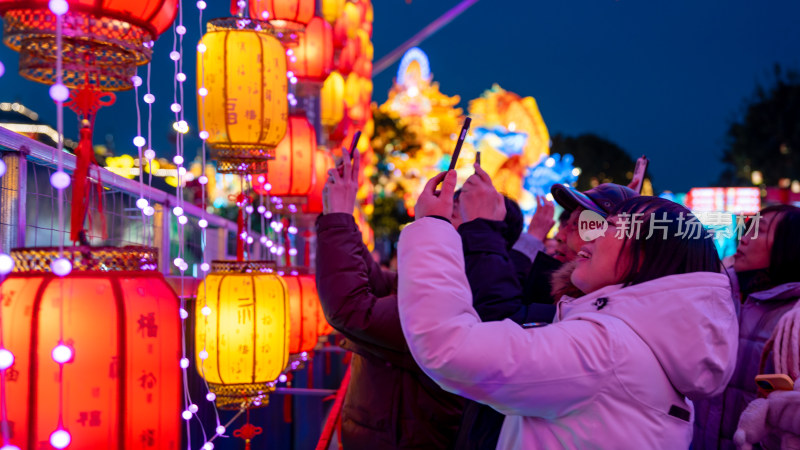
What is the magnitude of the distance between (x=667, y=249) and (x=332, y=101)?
8450mm

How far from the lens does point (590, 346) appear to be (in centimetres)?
140

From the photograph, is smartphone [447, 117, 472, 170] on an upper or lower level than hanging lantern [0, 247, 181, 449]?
upper

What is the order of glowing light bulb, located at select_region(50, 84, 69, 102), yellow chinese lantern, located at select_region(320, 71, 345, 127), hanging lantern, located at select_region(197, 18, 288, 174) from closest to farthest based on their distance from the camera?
glowing light bulb, located at select_region(50, 84, 69, 102)
hanging lantern, located at select_region(197, 18, 288, 174)
yellow chinese lantern, located at select_region(320, 71, 345, 127)

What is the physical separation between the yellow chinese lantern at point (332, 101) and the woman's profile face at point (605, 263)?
27.1ft

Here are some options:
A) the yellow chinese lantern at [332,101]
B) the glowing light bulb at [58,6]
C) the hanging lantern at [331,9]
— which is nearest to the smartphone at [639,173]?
the glowing light bulb at [58,6]

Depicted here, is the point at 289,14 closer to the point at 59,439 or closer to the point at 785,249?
the point at 785,249

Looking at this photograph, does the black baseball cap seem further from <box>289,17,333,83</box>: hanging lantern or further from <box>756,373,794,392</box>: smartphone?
<box>289,17,333,83</box>: hanging lantern

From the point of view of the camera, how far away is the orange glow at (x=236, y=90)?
310 cm

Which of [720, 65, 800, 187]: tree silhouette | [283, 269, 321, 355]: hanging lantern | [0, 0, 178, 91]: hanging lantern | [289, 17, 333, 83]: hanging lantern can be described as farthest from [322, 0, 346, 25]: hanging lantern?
[720, 65, 800, 187]: tree silhouette

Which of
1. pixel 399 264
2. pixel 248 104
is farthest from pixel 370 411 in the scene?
pixel 248 104

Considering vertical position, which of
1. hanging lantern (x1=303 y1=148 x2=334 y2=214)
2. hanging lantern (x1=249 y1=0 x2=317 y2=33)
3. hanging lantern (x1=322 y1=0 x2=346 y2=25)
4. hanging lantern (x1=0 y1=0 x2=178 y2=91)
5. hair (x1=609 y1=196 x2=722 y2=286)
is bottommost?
hair (x1=609 y1=196 x2=722 y2=286)

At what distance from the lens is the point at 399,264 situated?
4.95 feet

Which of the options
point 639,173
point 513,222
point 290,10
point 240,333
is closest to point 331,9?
point 290,10

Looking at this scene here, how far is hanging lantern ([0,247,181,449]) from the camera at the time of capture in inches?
58.4
